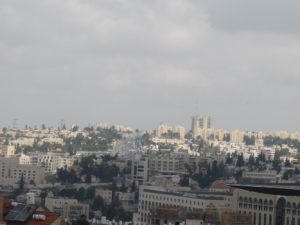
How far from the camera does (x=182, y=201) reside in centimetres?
7025

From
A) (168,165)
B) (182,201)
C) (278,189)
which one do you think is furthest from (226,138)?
(278,189)

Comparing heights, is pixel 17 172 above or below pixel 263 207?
above

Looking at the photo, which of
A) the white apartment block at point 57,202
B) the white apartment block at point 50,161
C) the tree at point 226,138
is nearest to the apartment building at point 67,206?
the white apartment block at point 57,202

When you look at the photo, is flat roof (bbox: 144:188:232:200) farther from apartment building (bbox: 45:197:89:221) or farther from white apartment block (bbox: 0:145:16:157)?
white apartment block (bbox: 0:145:16:157)

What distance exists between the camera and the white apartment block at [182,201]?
66625 mm

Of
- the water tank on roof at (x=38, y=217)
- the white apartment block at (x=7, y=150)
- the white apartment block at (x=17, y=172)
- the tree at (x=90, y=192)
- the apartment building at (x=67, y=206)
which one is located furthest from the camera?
the white apartment block at (x=7, y=150)

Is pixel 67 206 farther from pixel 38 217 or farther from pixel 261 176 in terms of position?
pixel 38 217

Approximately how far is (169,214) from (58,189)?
51290mm

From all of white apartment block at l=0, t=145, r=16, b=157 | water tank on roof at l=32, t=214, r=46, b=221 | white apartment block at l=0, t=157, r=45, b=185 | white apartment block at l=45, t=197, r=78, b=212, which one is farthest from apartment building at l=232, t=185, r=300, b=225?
white apartment block at l=0, t=145, r=16, b=157

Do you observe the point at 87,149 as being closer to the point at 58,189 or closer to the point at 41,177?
the point at 41,177

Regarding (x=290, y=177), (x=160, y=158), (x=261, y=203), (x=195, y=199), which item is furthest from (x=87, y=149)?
(x=261, y=203)

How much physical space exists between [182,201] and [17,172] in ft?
147

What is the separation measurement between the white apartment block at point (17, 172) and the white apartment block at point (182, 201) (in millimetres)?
32166

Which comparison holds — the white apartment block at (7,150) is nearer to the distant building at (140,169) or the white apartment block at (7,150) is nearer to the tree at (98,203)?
the distant building at (140,169)
